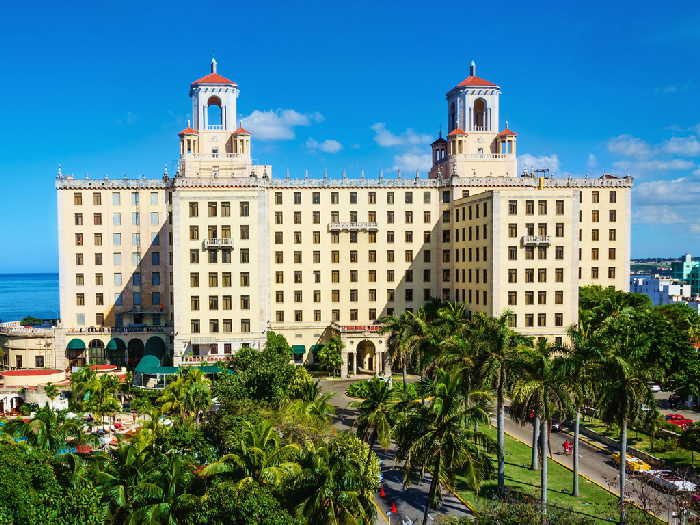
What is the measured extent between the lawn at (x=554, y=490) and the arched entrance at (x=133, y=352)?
6098 cm

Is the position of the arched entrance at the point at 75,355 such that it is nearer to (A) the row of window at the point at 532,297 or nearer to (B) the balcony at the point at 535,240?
(A) the row of window at the point at 532,297

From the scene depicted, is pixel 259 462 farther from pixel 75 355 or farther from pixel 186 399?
pixel 75 355

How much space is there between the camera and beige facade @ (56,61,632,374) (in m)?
84.8

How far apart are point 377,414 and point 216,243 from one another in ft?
155

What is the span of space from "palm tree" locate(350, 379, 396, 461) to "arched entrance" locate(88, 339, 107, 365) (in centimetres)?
6151

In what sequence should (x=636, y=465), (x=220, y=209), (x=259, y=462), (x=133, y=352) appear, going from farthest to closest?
(x=133, y=352) < (x=220, y=209) < (x=636, y=465) < (x=259, y=462)

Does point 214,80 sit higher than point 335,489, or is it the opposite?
point 214,80

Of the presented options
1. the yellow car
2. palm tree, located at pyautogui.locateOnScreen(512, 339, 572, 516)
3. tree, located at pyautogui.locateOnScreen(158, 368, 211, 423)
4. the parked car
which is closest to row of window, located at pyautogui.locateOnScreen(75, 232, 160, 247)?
tree, located at pyautogui.locateOnScreen(158, 368, 211, 423)

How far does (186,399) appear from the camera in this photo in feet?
173

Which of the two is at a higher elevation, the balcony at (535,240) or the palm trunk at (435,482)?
the balcony at (535,240)

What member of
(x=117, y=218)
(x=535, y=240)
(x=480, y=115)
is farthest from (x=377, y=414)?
(x=480, y=115)

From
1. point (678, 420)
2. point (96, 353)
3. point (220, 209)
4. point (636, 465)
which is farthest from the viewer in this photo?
point (96, 353)

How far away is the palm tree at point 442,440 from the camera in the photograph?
115 feet

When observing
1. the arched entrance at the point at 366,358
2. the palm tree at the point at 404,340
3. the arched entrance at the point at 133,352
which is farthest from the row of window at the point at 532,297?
the arched entrance at the point at 133,352
